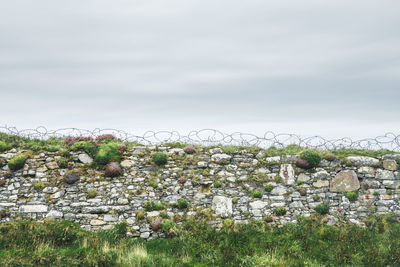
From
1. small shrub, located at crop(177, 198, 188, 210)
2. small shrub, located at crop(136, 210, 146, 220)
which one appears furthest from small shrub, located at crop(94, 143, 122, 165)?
small shrub, located at crop(177, 198, 188, 210)

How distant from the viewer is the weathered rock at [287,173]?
17.3 metres

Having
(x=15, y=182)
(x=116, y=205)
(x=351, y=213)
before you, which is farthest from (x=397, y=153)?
(x=15, y=182)

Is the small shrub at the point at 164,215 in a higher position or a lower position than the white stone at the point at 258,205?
lower

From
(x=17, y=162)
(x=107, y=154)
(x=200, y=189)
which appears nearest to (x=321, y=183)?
(x=200, y=189)

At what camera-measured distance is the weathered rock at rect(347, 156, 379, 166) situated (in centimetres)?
1766

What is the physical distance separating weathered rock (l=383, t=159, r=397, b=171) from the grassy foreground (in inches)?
120

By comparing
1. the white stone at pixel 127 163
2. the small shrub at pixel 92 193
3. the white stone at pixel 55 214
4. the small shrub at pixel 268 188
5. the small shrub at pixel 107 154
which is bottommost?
the white stone at pixel 55 214

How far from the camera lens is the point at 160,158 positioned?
18109 millimetres

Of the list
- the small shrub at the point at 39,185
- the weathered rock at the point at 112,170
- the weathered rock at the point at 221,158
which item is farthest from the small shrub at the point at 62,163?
the weathered rock at the point at 221,158

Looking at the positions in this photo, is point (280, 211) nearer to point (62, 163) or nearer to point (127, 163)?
point (127, 163)

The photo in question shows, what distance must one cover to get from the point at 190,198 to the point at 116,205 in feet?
11.9

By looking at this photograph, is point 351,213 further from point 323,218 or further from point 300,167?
point 300,167

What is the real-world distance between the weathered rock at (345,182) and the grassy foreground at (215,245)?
1.99 m

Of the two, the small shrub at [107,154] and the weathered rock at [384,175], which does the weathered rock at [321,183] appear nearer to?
the weathered rock at [384,175]
